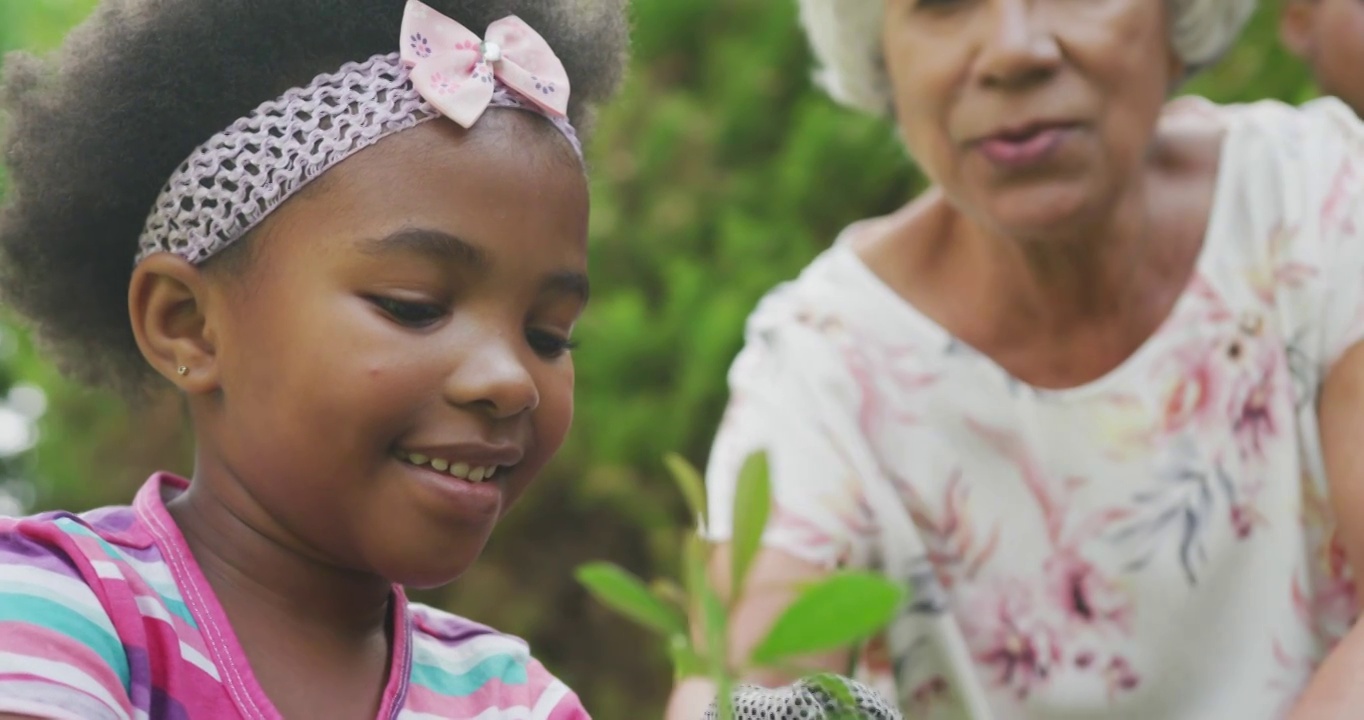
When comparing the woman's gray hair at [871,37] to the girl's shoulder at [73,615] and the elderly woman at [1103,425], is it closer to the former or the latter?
the elderly woman at [1103,425]

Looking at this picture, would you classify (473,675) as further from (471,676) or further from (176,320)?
(176,320)

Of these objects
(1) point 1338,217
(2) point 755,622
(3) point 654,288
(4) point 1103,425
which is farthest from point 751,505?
(3) point 654,288

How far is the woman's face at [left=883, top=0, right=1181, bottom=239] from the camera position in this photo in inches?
98.1

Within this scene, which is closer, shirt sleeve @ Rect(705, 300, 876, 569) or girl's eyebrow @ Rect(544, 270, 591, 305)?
girl's eyebrow @ Rect(544, 270, 591, 305)

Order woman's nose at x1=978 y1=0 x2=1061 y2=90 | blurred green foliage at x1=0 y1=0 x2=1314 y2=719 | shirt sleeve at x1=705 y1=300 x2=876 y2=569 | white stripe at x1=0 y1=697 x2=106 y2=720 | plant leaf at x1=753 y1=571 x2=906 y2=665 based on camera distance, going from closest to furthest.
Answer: plant leaf at x1=753 y1=571 x2=906 y2=665
white stripe at x1=0 y1=697 x2=106 y2=720
woman's nose at x1=978 y1=0 x2=1061 y2=90
shirt sleeve at x1=705 y1=300 x2=876 y2=569
blurred green foliage at x1=0 y1=0 x2=1314 y2=719

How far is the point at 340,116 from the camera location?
175cm

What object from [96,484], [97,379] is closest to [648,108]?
[96,484]

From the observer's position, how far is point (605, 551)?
4695 millimetres

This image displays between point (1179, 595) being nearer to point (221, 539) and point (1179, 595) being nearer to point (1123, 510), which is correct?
point (1123, 510)

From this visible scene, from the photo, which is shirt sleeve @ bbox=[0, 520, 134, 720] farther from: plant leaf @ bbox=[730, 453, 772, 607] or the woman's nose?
the woman's nose

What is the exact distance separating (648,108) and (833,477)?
7.36ft

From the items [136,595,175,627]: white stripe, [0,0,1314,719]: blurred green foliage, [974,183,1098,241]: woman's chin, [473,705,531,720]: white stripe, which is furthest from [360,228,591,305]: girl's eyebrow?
[0,0,1314,719]: blurred green foliage

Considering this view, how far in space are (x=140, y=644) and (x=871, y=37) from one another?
67.4 inches

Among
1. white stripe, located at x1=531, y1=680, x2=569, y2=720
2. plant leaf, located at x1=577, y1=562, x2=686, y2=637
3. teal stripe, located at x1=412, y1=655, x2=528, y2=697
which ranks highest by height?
plant leaf, located at x1=577, y1=562, x2=686, y2=637
